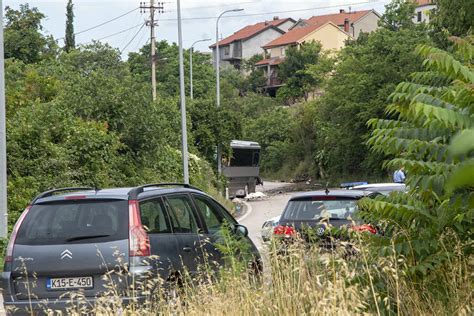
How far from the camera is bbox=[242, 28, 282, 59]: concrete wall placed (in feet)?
488

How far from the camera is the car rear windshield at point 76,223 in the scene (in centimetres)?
930

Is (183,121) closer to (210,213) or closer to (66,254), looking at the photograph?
(210,213)

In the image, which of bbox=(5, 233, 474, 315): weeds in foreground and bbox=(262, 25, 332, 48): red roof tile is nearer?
bbox=(5, 233, 474, 315): weeds in foreground

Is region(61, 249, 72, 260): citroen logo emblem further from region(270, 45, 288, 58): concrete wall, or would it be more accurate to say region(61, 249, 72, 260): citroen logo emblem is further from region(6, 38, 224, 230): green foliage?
region(270, 45, 288, 58): concrete wall

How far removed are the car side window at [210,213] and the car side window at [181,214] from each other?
237mm

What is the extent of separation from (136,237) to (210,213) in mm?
1993

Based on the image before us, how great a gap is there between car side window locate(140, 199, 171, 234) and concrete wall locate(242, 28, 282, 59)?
139562mm

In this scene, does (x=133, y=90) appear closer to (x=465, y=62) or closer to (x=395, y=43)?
(x=465, y=62)

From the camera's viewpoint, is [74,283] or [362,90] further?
[362,90]

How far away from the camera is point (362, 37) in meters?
76.6

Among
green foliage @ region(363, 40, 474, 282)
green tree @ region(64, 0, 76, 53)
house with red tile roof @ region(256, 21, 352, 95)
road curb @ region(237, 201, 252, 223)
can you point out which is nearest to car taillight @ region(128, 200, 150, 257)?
green foliage @ region(363, 40, 474, 282)

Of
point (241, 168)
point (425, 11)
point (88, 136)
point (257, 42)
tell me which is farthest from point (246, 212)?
point (257, 42)

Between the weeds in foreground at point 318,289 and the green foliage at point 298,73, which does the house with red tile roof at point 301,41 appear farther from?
the weeds in foreground at point 318,289

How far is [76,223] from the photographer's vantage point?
30.9 ft
